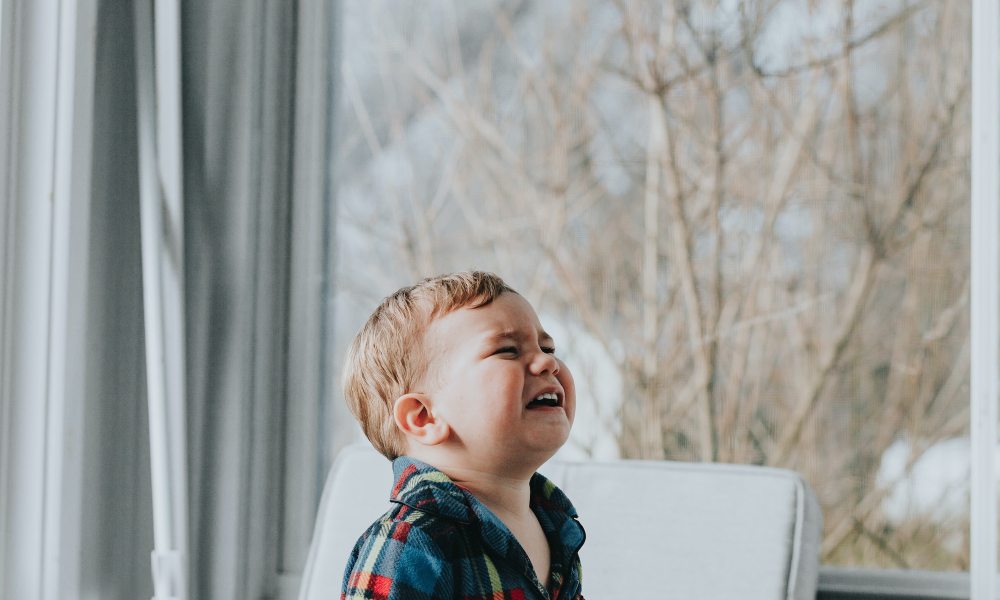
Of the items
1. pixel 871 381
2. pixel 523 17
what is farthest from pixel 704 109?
pixel 871 381

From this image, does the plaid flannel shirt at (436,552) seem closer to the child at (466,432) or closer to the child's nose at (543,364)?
the child at (466,432)

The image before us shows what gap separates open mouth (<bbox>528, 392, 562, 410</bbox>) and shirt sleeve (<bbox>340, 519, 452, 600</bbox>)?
0.57 ft

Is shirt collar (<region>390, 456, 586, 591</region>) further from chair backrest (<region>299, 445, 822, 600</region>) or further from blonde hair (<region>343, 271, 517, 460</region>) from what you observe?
chair backrest (<region>299, 445, 822, 600</region>)

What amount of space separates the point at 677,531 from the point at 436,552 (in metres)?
0.56

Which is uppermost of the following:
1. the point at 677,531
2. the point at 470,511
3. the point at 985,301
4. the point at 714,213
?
the point at 714,213

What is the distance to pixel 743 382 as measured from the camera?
171 cm

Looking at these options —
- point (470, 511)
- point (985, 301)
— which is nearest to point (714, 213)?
point (985, 301)

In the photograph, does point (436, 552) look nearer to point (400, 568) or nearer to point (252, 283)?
point (400, 568)

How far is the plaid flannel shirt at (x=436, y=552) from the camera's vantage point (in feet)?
2.96

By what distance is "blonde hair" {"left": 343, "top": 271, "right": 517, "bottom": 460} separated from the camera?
1034 millimetres

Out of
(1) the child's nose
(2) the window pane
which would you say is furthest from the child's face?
(2) the window pane

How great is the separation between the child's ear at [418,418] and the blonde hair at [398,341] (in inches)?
0.7

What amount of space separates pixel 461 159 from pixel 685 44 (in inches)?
17.8

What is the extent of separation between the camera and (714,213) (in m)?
1.74
